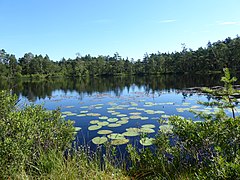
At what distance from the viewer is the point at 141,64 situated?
73562mm

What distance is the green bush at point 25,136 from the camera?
10.3 feet

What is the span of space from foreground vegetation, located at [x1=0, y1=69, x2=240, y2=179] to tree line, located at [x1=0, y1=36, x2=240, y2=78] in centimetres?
4842

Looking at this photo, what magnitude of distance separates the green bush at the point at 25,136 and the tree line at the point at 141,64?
1921 inches

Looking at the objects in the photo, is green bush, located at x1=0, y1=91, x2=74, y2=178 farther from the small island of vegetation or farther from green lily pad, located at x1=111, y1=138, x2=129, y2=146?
green lily pad, located at x1=111, y1=138, x2=129, y2=146

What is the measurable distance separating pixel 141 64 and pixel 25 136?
7135 centimetres

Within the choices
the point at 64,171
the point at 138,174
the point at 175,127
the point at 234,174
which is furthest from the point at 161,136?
the point at 234,174

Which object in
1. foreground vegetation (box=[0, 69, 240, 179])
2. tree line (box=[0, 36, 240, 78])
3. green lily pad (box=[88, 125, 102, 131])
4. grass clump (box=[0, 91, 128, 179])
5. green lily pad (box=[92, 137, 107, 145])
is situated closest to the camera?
foreground vegetation (box=[0, 69, 240, 179])

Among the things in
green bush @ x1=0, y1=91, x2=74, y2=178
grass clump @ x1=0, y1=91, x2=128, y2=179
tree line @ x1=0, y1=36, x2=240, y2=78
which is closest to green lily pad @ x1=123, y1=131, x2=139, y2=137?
green bush @ x1=0, y1=91, x2=74, y2=178

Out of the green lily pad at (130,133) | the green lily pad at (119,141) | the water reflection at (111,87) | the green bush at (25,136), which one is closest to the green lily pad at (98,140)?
the green lily pad at (119,141)

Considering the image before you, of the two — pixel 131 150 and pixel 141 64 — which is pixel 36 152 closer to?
pixel 131 150

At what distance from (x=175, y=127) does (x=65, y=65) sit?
78.9 m

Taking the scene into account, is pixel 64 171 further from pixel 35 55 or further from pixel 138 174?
pixel 35 55

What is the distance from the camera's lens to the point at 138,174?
409cm

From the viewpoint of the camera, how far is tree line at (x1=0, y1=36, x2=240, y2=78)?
1929 inches
